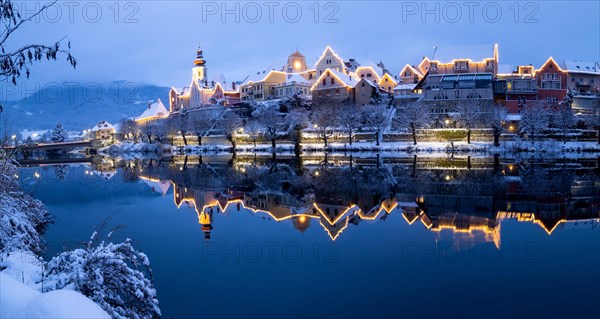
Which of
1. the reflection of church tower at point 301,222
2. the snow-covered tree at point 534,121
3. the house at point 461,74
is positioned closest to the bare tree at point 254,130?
the house at point 461,74

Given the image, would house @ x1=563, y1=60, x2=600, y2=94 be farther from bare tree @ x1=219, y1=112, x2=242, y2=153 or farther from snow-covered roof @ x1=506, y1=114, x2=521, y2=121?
bare tree @ x1=219, y1=112, x2=242, y2=153

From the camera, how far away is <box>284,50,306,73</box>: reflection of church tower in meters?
80.8

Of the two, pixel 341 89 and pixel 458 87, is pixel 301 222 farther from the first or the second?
pixel 341 89

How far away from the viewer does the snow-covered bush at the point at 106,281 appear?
20.7 feet

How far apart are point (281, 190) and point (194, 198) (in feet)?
14.7

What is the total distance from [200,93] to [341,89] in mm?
34708

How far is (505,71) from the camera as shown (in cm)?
6222

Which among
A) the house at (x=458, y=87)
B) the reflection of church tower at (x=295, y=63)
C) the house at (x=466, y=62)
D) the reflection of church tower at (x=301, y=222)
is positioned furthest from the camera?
the reflection of church tower at (x=295, y=63)

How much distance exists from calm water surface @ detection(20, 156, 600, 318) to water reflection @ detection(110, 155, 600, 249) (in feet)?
0.30

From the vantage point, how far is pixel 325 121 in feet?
190

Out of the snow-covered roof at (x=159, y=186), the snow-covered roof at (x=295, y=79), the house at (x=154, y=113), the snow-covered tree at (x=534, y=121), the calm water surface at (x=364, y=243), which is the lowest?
the calm water surface at (x=364, y=243)

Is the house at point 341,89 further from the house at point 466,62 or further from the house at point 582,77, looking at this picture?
the house at point 582,77

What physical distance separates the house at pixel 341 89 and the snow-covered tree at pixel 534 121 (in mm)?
20179

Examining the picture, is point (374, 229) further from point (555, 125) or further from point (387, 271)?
point (555, 125)
